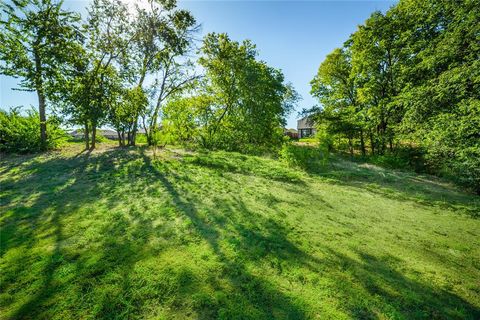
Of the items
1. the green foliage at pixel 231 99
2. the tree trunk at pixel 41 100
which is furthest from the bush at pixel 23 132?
the green foliage at pixel 231 99

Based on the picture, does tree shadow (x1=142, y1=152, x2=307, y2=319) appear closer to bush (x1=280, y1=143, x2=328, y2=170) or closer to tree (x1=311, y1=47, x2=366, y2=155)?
bush (x1=280, y1=143, x2=328, y2=170)

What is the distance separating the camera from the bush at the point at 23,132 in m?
10.2

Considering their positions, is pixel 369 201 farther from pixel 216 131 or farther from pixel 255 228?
pixel 216 131

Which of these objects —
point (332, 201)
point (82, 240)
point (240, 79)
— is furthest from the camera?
point (240, 79)

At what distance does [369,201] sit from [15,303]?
9.21m

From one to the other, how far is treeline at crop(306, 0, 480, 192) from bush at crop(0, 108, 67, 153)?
63.7 ft

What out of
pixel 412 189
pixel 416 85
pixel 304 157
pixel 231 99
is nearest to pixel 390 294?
pixel 412 189

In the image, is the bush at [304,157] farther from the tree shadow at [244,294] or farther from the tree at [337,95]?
the tree shadow at [244,294]

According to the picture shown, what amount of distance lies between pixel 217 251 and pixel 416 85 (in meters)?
17.3

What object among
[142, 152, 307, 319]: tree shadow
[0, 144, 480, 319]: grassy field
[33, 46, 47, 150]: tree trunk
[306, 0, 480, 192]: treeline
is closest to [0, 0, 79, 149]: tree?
[33, 46, 47, 150]: tree trunk

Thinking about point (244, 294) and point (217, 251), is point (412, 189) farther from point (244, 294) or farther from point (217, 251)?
point (244, 294)

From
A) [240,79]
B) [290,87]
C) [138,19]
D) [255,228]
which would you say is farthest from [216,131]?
[290,87]

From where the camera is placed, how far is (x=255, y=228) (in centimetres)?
495

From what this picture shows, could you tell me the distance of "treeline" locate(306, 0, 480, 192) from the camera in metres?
10.1
